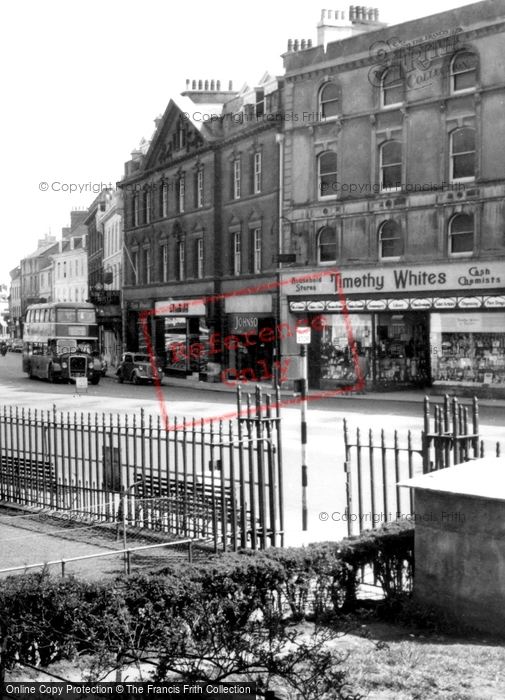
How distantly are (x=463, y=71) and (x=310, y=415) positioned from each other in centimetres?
1481

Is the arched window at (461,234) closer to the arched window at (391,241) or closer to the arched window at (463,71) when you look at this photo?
the arched window at (391,241)

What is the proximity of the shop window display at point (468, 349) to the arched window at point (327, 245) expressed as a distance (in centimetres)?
551

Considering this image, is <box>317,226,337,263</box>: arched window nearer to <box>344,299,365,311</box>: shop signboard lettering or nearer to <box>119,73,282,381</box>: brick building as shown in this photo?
<box>344,299,365,311</box>: shop signboard lettering

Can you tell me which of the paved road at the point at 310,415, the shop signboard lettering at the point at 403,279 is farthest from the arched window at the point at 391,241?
the paved road at the point at 310,415

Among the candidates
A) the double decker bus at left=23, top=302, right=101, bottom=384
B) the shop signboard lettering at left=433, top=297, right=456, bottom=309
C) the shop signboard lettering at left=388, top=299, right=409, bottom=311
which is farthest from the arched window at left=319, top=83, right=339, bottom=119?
the double decker bus at left=23, top=302, right=101, bottom=384

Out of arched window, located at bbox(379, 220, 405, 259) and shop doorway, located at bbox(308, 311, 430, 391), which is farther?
shop doorway, located at bbox(308, 311, 430, 391)

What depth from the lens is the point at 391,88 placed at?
33750mm

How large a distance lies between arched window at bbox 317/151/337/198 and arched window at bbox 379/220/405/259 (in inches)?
121

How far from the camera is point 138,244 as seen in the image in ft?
178

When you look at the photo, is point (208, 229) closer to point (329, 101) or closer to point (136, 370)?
point (136, 370)

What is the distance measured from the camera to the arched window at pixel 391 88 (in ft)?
110

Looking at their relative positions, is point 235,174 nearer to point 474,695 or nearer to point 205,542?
point 205,542

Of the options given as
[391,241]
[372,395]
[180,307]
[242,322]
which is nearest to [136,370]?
[180,307]

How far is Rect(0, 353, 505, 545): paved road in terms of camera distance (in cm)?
1276
